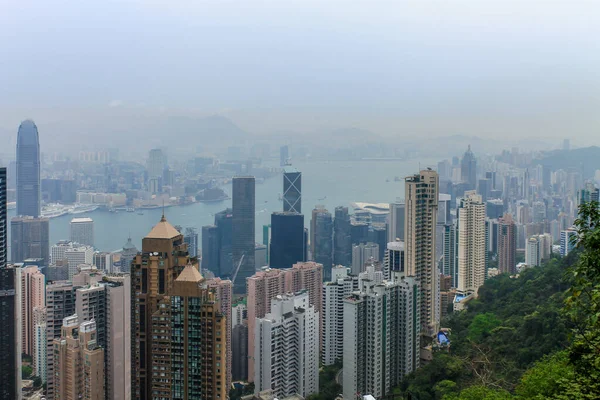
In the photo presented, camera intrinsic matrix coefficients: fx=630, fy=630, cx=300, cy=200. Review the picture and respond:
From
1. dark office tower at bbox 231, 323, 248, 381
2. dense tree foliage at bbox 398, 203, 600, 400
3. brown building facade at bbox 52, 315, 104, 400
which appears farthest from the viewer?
dark office tower at bbox 231, 323, 248, 381

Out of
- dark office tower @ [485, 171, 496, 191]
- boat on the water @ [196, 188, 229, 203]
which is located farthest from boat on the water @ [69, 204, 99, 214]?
dark office tower @ [485, 171, 496, 191]

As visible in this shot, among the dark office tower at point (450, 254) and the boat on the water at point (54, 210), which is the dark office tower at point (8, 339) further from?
the dark office tower at point (450, 254)

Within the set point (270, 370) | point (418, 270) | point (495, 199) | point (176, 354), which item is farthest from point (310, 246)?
point (176, 354)

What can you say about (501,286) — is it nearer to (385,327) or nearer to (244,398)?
(385,327)

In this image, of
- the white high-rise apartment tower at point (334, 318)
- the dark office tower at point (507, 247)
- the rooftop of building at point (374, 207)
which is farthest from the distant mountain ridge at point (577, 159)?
the white high-rise apartment tower at point (334, 318)

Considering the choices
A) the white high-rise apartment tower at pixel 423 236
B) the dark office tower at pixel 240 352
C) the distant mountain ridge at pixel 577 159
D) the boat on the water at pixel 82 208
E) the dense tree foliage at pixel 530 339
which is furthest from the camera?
the boat on the water at pixel 82 208

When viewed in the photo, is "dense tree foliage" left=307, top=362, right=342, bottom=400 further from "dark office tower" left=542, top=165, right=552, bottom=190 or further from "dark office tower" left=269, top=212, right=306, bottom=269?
"dark office tower" left=542, top=165, right=552, bottom=190

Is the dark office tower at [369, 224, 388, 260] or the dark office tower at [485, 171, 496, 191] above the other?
the dark office tower at [485, 171, 496, 191]
